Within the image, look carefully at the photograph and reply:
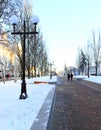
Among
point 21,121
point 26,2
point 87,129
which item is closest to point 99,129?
point 87,129

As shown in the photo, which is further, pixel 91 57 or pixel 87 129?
pixel 91 57

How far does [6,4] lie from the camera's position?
25.7 metres

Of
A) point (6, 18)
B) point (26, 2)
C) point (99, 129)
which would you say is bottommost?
point (99, 129)

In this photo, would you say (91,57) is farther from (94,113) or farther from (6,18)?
(94,113)

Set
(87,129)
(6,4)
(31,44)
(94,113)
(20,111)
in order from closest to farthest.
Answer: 1. (87,129)
2. (20,111)
3. (94,113)
4. (6,4)
5. (31,44)

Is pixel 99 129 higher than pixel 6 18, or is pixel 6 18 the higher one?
pixel 6 18

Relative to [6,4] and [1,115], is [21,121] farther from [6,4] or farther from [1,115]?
[6,4]

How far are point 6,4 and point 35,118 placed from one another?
1556 cm

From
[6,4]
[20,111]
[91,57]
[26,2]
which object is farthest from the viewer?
[91,57]

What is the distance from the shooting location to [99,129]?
1008 cm

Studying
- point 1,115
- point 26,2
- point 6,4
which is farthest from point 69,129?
point 26,2

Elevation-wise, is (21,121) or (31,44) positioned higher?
(31,44)

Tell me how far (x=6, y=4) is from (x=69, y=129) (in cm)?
1707

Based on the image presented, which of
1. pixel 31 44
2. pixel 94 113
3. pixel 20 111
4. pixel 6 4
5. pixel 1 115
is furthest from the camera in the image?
pixel 31 44
